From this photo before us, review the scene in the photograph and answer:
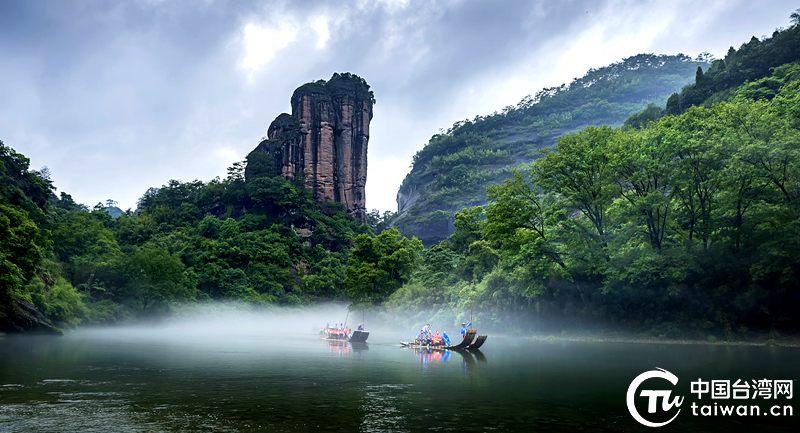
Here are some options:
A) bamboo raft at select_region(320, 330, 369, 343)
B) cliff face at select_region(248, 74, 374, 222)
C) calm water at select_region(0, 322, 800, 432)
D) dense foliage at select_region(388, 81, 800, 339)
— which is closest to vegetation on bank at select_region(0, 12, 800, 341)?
dense foliage at select_region(388, 81, 800, 339)

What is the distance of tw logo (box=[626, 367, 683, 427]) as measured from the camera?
12.1 m

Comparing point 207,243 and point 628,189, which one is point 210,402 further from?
point 207,243

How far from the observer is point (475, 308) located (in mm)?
50906

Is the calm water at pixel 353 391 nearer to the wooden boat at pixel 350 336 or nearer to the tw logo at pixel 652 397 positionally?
the tw logo at pixel 652 397

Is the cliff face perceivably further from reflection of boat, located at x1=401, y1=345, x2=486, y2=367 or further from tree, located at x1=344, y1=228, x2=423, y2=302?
reflection of boat, located at x1=401, y1=345, x2=486, y2=367

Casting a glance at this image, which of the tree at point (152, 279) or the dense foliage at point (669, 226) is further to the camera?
the tree at point (152, 279)

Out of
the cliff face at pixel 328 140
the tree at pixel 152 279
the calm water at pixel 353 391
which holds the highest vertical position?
the cliff face at pixel 328 140

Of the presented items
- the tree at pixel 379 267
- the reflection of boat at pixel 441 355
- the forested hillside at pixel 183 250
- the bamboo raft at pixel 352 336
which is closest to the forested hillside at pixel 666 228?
the reflection of boat at pixel 441 355

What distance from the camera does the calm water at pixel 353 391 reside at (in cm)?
1126

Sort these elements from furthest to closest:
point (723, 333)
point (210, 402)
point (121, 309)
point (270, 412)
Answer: point (121, 309) → point (723, 333) → point (210, 402) → point (270, 412)

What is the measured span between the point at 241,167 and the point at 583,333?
315ft

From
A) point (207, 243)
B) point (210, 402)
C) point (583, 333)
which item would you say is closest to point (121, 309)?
point (207, 243)

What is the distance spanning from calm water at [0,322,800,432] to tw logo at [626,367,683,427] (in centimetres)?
27

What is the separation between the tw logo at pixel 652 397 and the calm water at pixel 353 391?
0.27 metres
